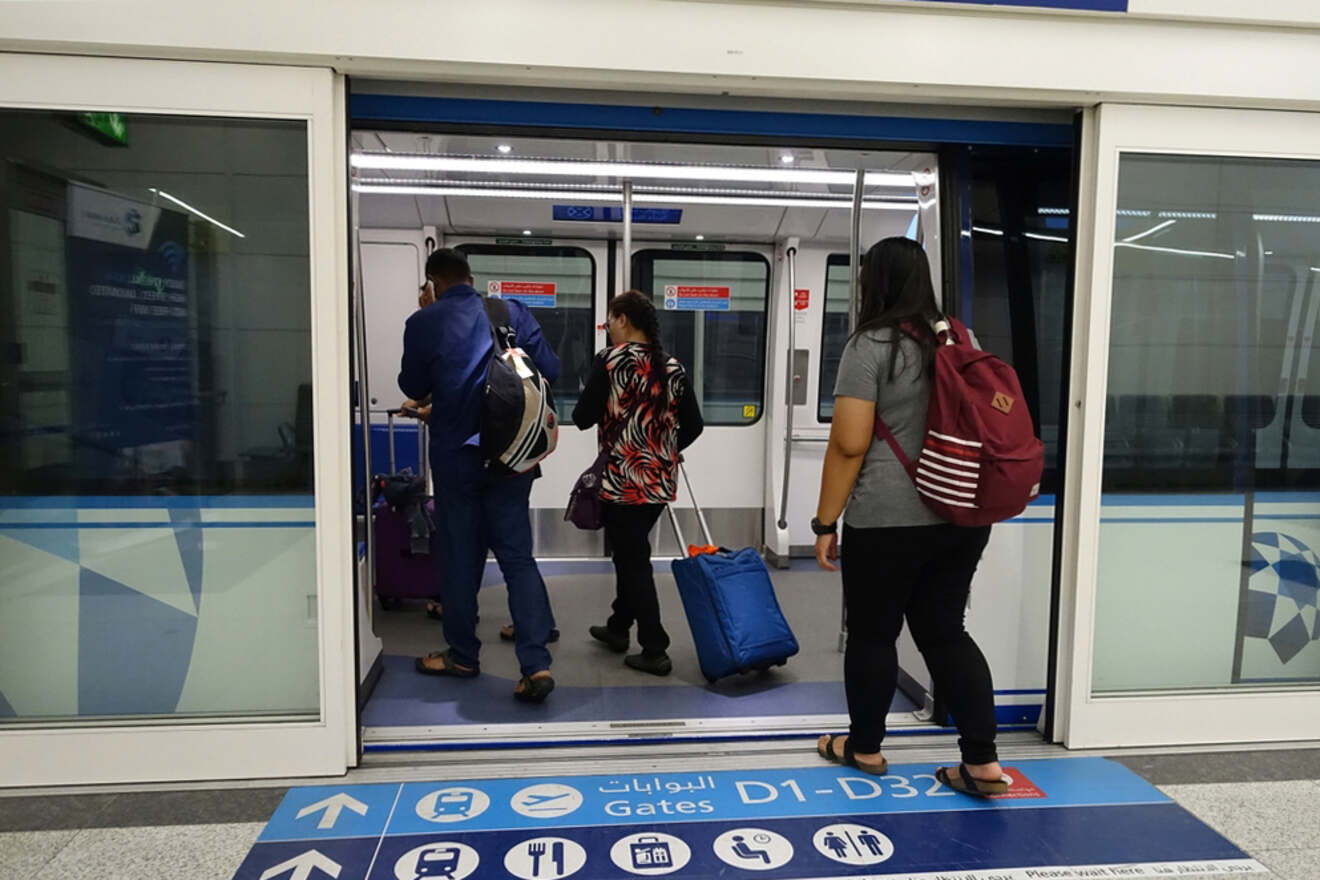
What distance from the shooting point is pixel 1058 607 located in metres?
2.99

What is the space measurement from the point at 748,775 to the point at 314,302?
2071mm

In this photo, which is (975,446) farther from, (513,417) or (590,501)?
(590,501)

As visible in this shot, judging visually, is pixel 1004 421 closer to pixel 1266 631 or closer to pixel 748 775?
pixel 748 775

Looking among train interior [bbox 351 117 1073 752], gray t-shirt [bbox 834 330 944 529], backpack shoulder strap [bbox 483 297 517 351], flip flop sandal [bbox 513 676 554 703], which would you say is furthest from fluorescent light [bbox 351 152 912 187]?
flip flop sandal [bbox 513 676 554 703]

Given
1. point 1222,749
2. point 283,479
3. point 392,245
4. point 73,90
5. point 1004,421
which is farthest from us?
point 392,245

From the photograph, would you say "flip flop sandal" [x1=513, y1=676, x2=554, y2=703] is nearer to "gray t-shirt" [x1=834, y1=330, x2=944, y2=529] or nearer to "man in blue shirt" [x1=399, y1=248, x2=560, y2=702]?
"man in blue shirt" [x1=399, y1=248, x2=560, y2=702]

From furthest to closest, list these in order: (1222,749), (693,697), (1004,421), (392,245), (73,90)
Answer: (392,245), (693,697), (1222,749), (73,90), (1004,421)

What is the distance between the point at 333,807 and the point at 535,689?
0.92 m

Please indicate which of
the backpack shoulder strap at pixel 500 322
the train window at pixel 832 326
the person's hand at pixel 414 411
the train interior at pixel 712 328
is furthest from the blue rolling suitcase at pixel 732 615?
the train window at pixel 832 326

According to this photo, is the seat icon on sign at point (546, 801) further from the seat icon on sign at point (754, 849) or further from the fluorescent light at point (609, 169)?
the fluorescent light at point (609, 169)

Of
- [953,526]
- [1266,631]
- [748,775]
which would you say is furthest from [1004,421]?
[1266,631]

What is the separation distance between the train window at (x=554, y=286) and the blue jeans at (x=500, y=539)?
228 centimetres

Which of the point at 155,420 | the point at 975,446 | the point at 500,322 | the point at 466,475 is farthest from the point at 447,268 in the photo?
the point at 975,446

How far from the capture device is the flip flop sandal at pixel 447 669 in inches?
142
